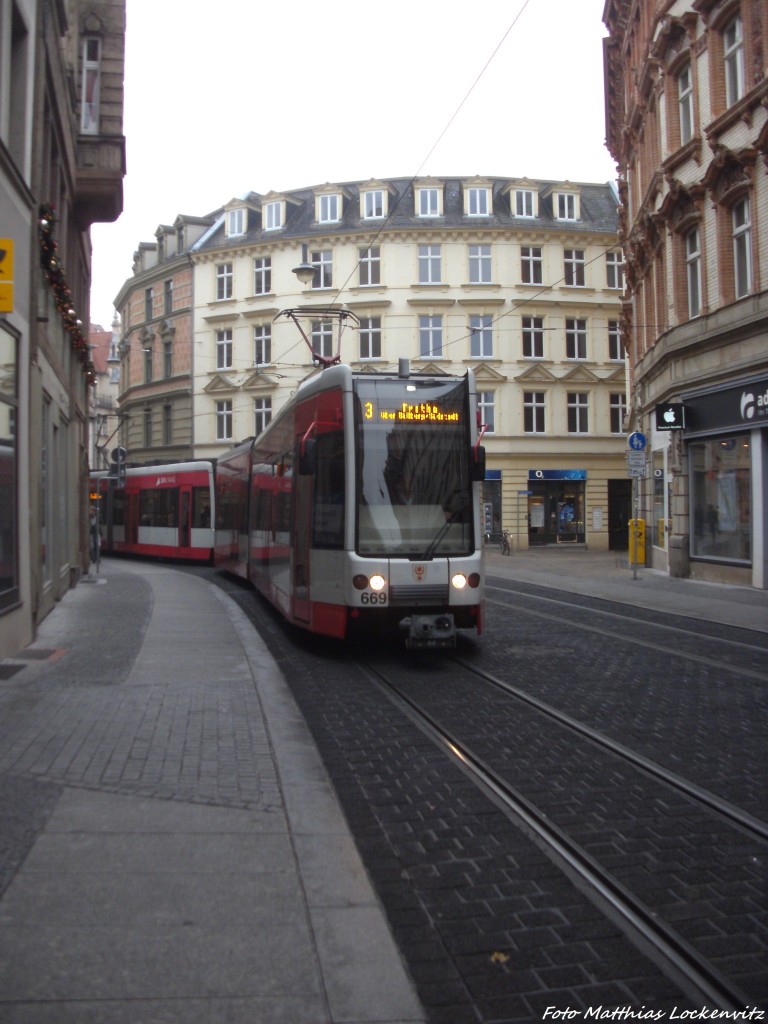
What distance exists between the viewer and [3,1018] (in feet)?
10.3

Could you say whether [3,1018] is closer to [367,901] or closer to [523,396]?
[367,901]

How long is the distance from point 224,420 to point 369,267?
10.4 meters

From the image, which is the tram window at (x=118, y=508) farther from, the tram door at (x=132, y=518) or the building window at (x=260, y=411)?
the building window at (x=260, y=411)

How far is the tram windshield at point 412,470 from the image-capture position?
10992mm

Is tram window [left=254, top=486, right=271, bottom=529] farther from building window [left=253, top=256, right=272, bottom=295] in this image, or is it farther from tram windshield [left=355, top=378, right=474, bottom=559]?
building window [left=253, top=256, right=272, bottom=295]

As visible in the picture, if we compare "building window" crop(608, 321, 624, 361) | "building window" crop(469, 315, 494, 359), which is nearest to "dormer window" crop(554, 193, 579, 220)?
"building window" crop(608, 321, 624, 361)

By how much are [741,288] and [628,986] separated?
2014 cm

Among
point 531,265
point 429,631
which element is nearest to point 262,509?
point 429,631

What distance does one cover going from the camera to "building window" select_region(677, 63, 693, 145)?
23.7 metres

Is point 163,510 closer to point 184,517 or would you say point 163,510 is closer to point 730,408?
Result: point 184,517

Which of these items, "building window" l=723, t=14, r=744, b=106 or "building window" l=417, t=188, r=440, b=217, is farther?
"building window" l=417, t=188, r=440, b=217

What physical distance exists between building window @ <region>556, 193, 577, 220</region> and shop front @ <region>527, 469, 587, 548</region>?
476 inches

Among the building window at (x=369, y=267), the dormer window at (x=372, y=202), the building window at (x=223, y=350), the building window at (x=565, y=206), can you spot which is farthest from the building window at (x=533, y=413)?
the building window at (x=223, y=350)

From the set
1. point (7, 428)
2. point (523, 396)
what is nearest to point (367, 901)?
point (7, 428)
